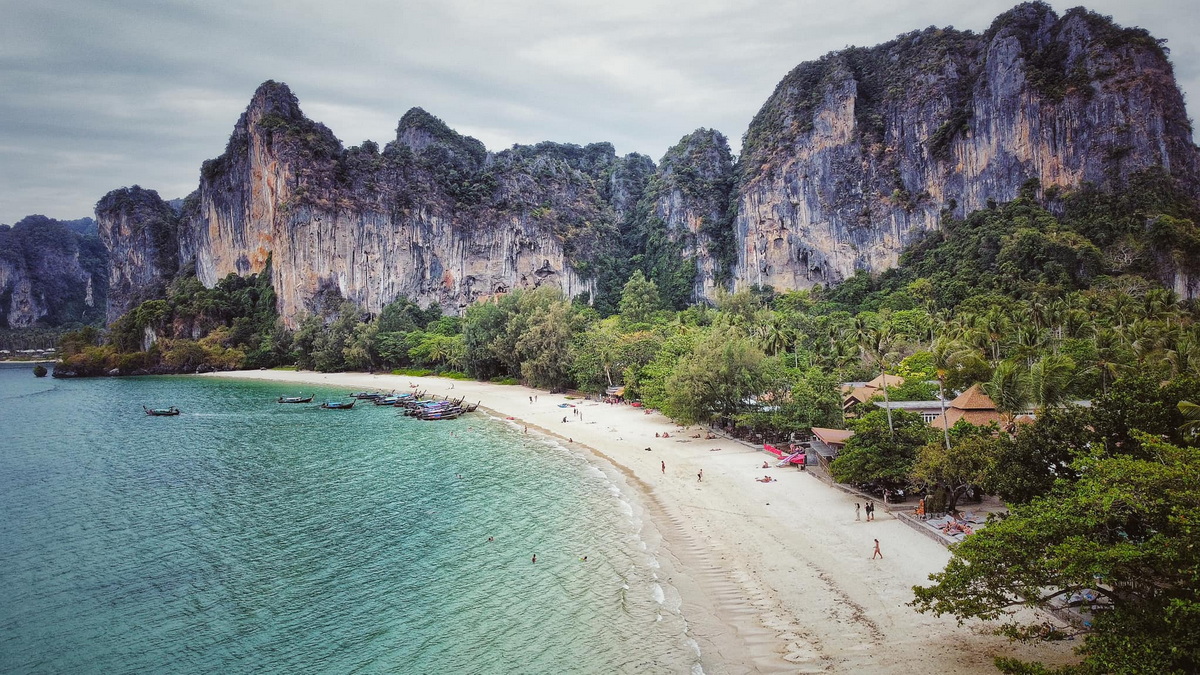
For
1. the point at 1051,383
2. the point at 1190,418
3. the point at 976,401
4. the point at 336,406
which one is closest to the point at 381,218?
the point at 336,406

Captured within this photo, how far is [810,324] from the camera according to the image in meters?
72.8

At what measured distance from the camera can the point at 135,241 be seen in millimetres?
146500

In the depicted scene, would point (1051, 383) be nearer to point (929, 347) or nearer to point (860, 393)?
point (860, 393)

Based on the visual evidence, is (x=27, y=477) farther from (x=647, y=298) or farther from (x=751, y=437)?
(x=647, y=298)

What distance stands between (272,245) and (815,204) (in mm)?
97080

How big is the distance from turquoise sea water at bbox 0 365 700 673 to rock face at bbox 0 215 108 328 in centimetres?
17870

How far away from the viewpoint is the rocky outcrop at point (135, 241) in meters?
146

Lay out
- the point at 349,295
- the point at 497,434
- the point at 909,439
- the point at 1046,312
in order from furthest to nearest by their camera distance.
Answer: the point at 349,295 < the point at 1046,312 < the point at 497,434 < the point at 909,439

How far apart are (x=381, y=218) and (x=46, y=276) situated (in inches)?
5516

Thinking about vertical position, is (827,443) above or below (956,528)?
above

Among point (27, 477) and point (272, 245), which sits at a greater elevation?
point (272, 245)

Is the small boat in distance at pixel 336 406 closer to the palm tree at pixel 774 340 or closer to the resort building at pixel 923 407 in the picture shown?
the palm tree at pixel 774 340

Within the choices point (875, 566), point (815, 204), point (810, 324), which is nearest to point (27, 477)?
point (875, 566)

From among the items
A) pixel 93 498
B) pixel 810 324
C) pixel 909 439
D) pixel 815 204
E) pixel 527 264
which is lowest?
pixel 93 498
